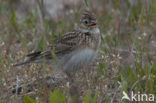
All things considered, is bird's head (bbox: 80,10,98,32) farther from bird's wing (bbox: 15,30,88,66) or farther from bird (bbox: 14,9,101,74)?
bird's wing (bbox: 15,30,88,66)

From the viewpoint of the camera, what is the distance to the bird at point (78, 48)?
197 inches

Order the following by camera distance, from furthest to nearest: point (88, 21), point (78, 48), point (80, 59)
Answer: point (88, 21)
point (78, 48)
point (80, 59)

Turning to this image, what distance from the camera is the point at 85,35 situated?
205 inches

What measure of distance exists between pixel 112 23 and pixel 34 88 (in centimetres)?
346

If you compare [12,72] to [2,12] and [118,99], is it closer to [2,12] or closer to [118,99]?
[118,99]

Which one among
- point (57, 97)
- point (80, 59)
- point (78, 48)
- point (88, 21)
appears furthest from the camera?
point (88, 21)

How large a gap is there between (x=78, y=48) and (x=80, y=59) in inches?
7.9

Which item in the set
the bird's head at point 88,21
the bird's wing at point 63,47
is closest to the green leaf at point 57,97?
the bird's wing at point 63,47

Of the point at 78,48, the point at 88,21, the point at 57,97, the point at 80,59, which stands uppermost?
the point at 88,21

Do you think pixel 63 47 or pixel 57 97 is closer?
pixel 57 97

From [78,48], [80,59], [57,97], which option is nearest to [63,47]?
[78,48]

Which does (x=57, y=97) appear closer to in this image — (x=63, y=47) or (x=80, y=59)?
(x=80, y=59)

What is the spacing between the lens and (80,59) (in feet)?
16.2

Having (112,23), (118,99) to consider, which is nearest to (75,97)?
(118,99)
